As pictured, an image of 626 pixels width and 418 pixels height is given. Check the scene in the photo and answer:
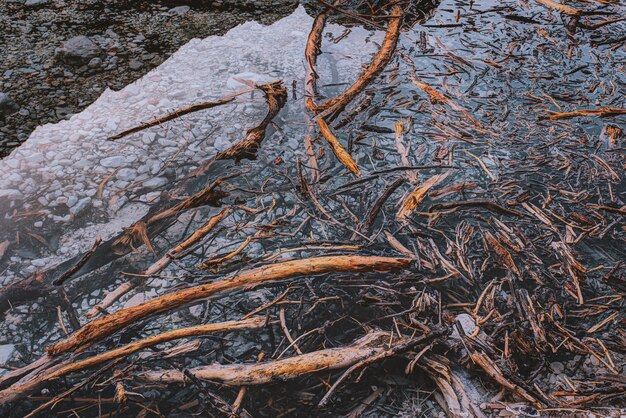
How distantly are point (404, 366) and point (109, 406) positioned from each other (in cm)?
92

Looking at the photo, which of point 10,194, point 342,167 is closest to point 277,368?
point 342,167

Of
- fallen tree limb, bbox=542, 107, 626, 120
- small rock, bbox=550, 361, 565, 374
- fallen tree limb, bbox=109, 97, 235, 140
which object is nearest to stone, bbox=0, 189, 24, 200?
fallen tree limb, bbox=109, 97, 235, 140

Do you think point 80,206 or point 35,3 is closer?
point 80,206

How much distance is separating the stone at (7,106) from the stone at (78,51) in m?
0.45

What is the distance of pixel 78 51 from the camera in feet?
8.98

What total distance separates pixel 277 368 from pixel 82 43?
8.09ft

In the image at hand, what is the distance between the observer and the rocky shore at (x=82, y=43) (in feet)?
7.90

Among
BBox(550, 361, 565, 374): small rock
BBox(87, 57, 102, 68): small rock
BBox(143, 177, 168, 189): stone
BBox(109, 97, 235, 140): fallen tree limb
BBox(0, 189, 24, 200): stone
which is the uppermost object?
BBox(87, 57, 102, 68): small rock

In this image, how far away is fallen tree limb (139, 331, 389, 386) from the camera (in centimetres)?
137

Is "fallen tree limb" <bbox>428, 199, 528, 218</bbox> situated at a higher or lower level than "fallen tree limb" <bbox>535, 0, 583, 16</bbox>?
lower

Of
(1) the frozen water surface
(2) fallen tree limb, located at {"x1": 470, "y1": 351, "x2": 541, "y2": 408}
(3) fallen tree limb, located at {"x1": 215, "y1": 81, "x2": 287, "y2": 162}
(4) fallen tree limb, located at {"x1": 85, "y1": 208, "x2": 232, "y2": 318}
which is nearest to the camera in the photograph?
(2) fallen tree limb, located at {"x1": 470, "y1": 351, "x2": 541, "y2": 408}

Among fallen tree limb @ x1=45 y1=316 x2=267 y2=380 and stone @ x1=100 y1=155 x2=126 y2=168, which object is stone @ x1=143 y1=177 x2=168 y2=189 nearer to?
stone @ x1=100 y1=155 x2=126 y2=168

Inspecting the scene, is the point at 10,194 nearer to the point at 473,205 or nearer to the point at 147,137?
the point at 147,137

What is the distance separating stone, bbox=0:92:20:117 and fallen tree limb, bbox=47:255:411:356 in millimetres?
1490
